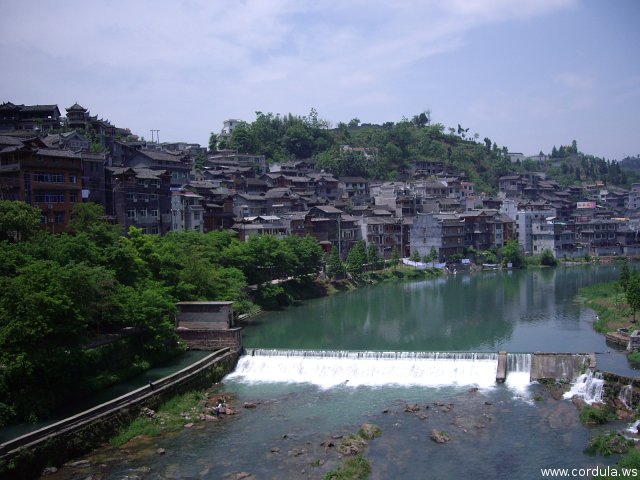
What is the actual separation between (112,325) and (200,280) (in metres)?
6.37

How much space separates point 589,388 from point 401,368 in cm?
700

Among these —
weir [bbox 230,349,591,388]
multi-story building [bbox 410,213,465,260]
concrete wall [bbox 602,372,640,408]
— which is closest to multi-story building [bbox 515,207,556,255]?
multi-story building [bbox 410,213,465,260]

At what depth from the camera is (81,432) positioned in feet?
57.7

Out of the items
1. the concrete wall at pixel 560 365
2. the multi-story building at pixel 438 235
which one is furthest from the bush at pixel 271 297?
the multi-story building at pixel 438 235

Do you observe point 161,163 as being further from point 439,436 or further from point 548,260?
point 548,260

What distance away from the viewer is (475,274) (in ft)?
184

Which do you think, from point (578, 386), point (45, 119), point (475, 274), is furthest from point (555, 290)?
point (45, 119)

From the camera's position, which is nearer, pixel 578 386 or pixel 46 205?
pixel 578 386

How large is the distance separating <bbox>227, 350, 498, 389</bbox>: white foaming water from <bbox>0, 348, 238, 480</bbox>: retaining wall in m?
3.52

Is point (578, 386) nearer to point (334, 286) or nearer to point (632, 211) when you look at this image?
point (334, 286)

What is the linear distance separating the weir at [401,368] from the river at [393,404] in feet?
0.18

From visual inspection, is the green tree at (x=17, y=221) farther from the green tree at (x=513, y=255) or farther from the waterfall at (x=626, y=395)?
the green tree at (x=513, y=255)

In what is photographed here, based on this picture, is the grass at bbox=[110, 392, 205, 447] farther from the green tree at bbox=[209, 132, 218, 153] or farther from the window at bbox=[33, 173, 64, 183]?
the green tree at bbox=[209, 132, 218, 153]

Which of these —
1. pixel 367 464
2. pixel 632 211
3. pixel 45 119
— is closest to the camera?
pixel 367 464
